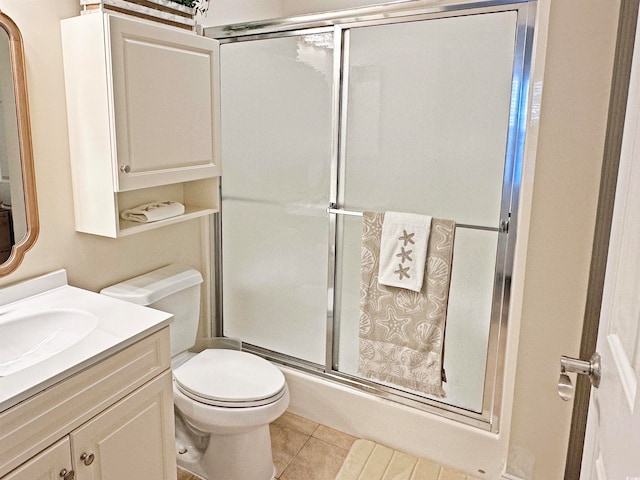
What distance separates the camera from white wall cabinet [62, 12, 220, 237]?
1.59 meters

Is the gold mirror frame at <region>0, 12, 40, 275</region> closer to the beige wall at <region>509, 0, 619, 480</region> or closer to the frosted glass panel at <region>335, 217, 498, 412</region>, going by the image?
the frosted glass panel at <region>335, 217, 498, 412</region>

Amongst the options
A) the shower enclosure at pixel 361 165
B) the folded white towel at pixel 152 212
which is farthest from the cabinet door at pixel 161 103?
the shower enclosure at pixel 361 165

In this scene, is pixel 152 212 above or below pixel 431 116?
below

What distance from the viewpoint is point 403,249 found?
6.52ft

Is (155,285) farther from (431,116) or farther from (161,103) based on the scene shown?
(431,116)

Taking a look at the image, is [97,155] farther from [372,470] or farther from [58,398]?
[372,470]

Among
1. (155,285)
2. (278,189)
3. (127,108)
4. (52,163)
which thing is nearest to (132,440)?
(155,285)

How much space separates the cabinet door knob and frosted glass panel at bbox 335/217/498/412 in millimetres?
1345

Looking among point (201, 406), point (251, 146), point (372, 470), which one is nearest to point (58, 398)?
point (201, 406)

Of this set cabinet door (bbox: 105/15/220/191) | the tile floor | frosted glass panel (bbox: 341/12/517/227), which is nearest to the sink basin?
cabinet door (bbox: 105/15/220/191)

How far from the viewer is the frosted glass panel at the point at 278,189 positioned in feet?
7.25

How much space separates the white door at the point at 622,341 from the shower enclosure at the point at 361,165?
3.21 ft

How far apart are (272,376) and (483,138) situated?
1.25 m

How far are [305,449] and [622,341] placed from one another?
173 centimetres
